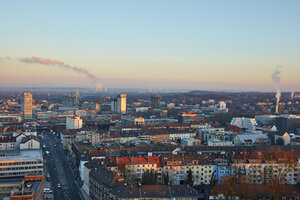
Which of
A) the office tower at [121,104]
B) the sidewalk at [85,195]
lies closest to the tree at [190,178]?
the sidewalk at [85,195]

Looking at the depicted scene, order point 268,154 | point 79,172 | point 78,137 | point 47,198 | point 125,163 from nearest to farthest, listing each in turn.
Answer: point 47,198, point 125,163, point 268,154, point 79,172, point 78,137

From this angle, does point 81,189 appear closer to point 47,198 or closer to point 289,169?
point 47,198

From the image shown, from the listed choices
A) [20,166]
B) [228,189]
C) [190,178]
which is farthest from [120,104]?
[228,189]

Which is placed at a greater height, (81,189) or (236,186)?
(236,186)

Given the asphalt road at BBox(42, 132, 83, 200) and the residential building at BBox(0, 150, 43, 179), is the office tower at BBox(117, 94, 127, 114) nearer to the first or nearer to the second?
the asphalt road at BBox(42, 132, 83, 200)

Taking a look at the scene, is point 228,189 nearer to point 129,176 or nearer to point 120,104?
point 129,176

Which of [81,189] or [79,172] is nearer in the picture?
[81,189]

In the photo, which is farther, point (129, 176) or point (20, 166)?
point (20, 166)

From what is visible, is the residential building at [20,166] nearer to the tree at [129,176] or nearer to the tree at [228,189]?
the tree at [129,176]

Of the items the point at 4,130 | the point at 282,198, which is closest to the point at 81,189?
the point at 282,198
